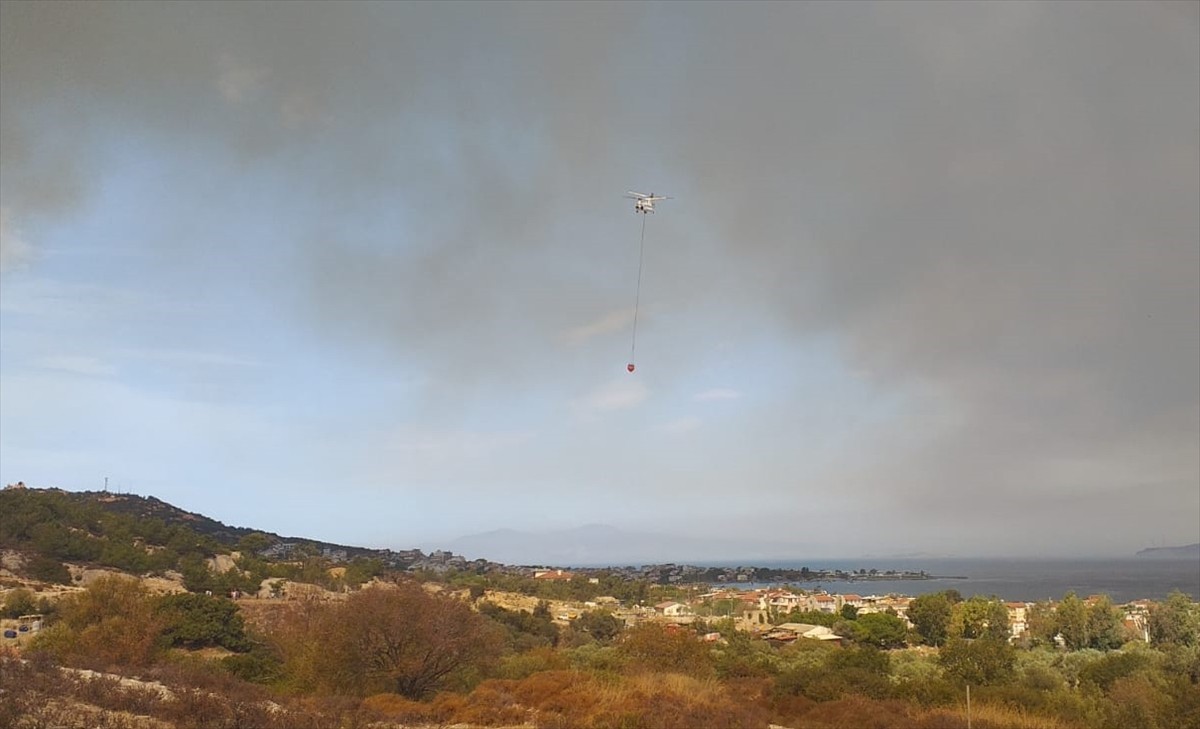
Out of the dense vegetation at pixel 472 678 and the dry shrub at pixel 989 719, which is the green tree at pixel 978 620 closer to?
the dense vegetation at pixel 472 678

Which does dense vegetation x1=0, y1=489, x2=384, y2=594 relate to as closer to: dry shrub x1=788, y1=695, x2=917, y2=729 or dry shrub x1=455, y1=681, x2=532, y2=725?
dry shrub x1=455, y1=681, x2=532, y2=725

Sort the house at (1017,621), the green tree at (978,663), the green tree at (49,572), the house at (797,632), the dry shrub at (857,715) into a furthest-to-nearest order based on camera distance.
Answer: the house at (1017,621)
the green tree at (49,572)
the house at (797,632)
the green tree at (978,663)
the dry shrub at (857,715)

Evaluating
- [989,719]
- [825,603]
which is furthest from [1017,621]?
[989,719]

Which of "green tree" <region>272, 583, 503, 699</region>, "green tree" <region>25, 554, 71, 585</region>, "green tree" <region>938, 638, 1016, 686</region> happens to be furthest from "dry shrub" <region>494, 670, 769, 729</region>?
"green tree" <region>25, 554, 71, 585</region>

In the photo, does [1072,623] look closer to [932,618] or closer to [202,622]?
[932,618]

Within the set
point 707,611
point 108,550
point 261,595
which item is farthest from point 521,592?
point 108,550

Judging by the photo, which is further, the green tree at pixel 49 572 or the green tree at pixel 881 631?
the green tree at pixel 49 572

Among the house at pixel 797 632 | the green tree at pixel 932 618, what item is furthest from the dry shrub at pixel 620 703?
the green tree at pixel 932 618

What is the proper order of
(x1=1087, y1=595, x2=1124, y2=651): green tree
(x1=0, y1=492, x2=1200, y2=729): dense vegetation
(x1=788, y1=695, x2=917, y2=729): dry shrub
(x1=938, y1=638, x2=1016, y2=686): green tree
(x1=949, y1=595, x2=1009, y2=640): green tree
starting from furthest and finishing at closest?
(x1=949, y1=595, x2=1009, y2=640): green tree < (x1=1087, y1=595, x2=1124, y2=651): green tree < (x1=938, y1=638, x2=1016, y2=686): green tree < (x1=788, y1=695, x2=917, y2=729): dry shrub < (x1=0, y1=492, x2=1200, y2=729): dense vegetation
